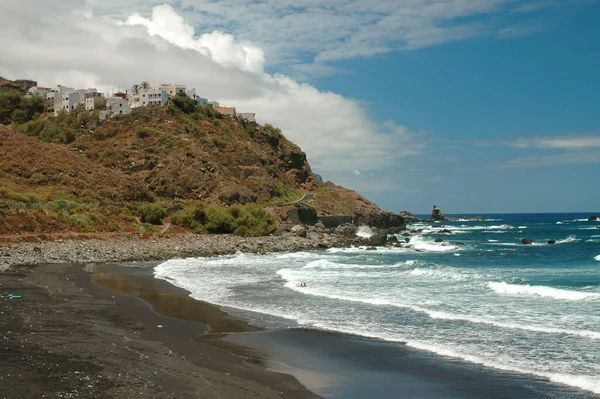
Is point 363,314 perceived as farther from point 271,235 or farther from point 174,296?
point 271,235

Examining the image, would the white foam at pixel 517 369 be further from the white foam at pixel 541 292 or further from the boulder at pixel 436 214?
the boulder at pixel 436 214

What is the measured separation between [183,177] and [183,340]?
6894cm

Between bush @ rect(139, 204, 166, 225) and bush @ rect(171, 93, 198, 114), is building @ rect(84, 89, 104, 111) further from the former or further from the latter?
bush @ rect(139, 204, 166, 225)

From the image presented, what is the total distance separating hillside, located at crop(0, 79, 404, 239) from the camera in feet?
184

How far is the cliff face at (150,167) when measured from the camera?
203 feet

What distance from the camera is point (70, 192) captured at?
6425cm

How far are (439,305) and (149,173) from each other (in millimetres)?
68455

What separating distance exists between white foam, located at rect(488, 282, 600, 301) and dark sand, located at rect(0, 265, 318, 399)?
1542 cm

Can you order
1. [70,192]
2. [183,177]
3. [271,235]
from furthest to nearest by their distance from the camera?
[183,177] → [271,235] → [70,192]

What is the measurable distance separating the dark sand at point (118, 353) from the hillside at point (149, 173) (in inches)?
1185

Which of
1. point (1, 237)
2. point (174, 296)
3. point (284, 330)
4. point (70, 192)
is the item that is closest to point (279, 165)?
point (70, 192)

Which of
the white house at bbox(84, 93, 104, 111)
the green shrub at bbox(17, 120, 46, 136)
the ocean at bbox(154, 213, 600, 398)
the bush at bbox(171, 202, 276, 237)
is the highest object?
the white house at bbox(84, 93, 104, 111)

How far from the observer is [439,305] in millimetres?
22625

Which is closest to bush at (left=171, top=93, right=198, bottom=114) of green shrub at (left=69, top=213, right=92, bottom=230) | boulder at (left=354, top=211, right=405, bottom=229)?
boulder at (left=354, top=211, right=405, bottom=229)
